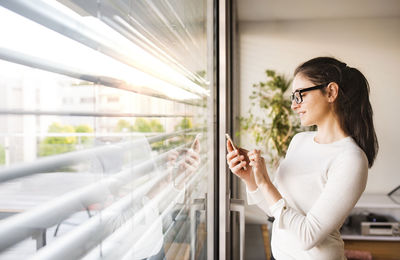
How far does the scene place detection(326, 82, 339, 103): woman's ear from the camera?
107cm

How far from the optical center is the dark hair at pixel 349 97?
108cm

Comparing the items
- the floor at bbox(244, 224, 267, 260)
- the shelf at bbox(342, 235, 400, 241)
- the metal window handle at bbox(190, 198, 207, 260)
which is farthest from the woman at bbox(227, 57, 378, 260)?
the shelf at bbox(342, 235, 400, 241)

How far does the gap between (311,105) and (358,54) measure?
3115mm

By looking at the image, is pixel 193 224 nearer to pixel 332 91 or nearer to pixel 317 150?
pixel 317 150

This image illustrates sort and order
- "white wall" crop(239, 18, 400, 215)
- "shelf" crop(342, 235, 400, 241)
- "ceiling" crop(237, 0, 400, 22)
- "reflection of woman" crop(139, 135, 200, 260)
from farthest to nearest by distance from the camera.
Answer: "white wall" crop(239, 18, 400, 215), "ceiling" crop(237, 0, 400, 22), "shelf" crop(342, 235, 400, 241), "reflection of woman" crop(139, 135, 200, 260)

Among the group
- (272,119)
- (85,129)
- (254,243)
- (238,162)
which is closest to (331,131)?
(238,162)

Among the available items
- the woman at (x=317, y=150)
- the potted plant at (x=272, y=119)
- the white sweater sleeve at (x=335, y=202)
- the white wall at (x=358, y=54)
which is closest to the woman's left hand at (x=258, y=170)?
the woman at (x=317, y=150)

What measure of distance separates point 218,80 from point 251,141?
8.05 feet

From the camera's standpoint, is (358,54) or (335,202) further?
(358,54)

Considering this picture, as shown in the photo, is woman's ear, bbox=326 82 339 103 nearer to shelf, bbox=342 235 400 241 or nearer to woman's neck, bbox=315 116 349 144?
woman's neck, bbox=315 116 349 144

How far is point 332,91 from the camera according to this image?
3.53 feet

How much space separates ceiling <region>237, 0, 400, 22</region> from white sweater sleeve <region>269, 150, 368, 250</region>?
9.00 ft

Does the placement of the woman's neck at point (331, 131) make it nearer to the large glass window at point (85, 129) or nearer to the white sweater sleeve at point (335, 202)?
the white sweater sleeve at point (335, 202)

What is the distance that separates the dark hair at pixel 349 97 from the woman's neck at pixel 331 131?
2 centimetres
